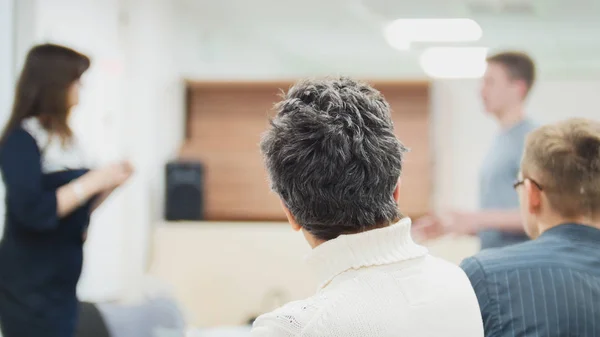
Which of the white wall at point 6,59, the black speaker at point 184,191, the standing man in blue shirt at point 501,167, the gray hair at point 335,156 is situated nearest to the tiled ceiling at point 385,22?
the black speaker at point 184,191

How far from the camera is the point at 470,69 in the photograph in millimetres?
8406

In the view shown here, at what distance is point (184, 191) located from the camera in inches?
201

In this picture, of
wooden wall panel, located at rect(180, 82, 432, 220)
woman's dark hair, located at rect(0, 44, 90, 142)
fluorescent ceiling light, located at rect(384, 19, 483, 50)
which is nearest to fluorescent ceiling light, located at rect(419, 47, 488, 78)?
fluorescent ceiling light, located at rect(384, 19, 483, 50)

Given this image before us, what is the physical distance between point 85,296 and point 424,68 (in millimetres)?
6118

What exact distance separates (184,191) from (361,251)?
427cm

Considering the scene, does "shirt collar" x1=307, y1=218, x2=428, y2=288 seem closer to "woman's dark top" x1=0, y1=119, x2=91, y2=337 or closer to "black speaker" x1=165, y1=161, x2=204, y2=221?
"woman's dark top" x1=0, y1=119, x2=91, y2=337

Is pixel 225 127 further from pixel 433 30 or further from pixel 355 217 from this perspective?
pixel 355 217

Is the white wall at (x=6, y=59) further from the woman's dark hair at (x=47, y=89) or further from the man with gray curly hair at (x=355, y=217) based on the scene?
the man with gray curly hair at (x=355, y=217)

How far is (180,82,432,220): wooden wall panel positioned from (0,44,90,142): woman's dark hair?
3244mm

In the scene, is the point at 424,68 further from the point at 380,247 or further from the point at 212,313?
the point at 380,247

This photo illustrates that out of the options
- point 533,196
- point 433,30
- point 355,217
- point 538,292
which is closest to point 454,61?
point 433,30

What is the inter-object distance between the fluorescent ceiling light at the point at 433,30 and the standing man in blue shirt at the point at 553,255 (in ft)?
15.3

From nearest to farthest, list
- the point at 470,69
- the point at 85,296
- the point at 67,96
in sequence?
the point at 67,96 < the point at 85,296 < the point at 470,69

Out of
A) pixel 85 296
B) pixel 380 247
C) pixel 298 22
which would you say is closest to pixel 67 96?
pixel 380 247
